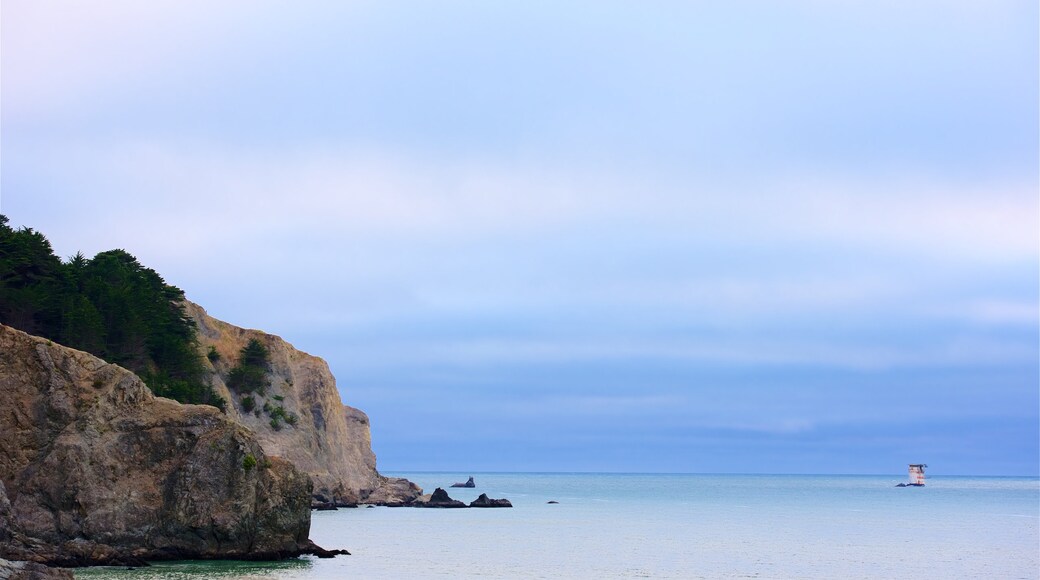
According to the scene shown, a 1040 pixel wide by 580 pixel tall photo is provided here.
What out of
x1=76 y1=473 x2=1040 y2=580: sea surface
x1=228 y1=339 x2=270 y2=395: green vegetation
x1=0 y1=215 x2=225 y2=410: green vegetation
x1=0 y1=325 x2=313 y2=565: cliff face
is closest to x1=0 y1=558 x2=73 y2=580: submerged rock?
x1=76 y1=473 x2=1040 y2=580: sea surface

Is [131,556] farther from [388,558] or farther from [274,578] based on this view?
[388,558]

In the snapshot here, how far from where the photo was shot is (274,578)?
151 feet

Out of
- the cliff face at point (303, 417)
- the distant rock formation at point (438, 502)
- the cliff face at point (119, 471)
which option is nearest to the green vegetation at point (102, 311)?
the cliff face at point (303, 417)

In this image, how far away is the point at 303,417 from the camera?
106812 millimetres

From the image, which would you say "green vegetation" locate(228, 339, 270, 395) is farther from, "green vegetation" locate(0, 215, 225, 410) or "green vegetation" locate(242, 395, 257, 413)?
"green vegetation" locate(0, 215, 225, 410)

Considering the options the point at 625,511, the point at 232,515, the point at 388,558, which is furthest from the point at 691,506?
the point at 232,515

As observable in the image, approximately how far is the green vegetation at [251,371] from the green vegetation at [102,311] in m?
12.9

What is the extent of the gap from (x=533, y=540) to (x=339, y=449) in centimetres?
A: 4608

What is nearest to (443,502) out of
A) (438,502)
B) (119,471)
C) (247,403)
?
(438,502)

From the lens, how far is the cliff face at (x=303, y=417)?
9856cm

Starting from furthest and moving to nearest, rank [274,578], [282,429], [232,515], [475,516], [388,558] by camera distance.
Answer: [475,516] → [282,429] → [388,558] → [232,515] → [274,578]

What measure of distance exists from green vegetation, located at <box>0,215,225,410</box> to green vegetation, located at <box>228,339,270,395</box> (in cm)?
1291

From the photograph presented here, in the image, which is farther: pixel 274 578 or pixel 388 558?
pixel 388 558

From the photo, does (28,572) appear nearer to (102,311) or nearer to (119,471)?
(119,471)
